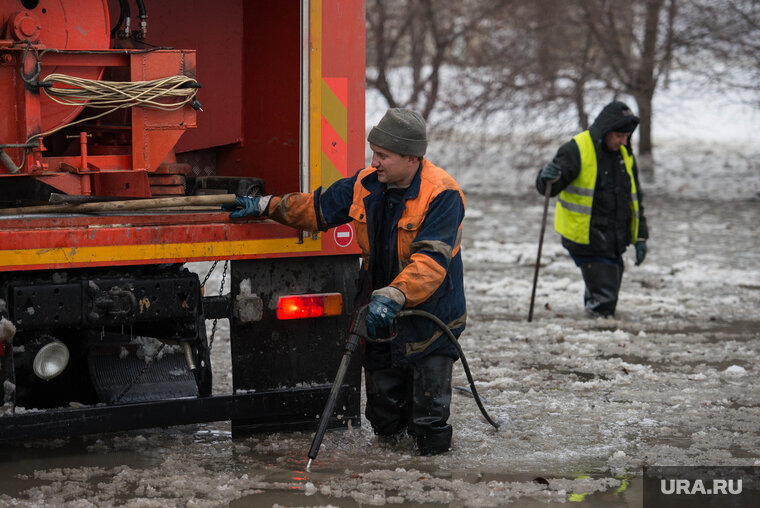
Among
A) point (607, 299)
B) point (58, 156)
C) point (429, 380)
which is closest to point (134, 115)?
point (58, 156)

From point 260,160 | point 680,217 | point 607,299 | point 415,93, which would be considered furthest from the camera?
point 415,93

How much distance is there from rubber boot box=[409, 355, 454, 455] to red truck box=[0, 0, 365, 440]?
0.37 meters

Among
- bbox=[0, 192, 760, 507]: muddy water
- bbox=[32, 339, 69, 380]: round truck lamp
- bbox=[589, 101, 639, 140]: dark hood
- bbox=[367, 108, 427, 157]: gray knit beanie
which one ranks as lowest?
bbox=[0, 192, 760, 507]: muddy water

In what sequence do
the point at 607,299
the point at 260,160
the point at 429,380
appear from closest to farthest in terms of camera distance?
the point at 429,380
the point at 260,160
the point at 607,299

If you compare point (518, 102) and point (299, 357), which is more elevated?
point (518, 102)

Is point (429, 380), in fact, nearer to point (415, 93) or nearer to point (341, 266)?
point (341, 266)

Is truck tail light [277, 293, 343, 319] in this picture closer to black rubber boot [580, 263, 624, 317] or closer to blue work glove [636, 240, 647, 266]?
black rubber boot [580, 263, 624, 317]

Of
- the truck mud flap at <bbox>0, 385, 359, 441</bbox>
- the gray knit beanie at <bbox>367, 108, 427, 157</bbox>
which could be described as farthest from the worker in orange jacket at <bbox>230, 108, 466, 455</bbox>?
the truck mud flap at <bbox>0, 385, 359, 441</bbox>

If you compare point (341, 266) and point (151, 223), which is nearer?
point (151, 223)

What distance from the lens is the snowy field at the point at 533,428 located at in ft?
13.0

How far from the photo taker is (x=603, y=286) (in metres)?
7.49

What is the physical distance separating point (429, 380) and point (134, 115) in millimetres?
1636

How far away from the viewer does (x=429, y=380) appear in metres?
4.43

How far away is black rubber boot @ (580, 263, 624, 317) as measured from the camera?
24.6 ft
